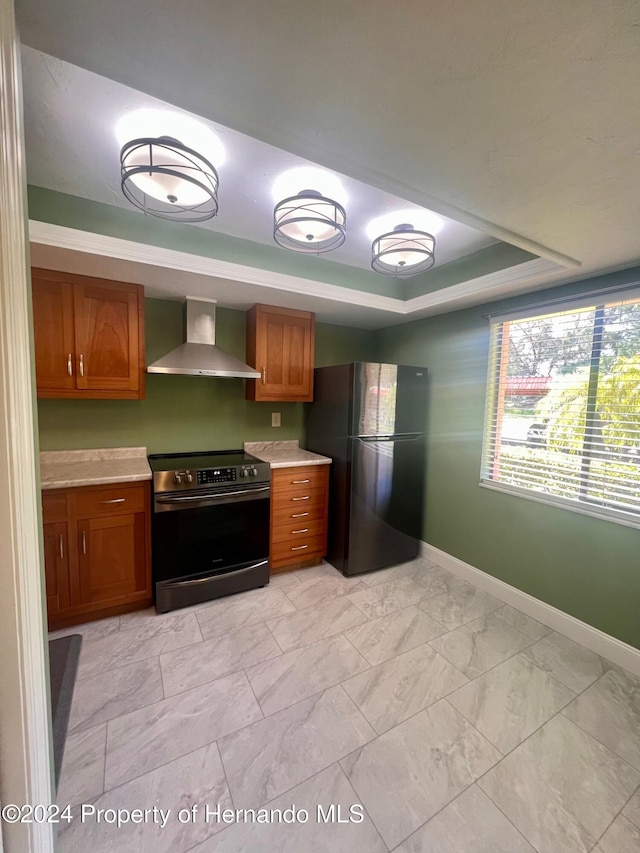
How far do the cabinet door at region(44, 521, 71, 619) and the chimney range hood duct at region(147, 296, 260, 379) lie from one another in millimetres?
1257

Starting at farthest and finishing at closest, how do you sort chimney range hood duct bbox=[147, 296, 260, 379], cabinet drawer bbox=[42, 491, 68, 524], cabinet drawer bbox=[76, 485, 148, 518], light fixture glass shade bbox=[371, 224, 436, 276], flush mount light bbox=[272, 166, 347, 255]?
chimney range hood duct bbox=[147, 296, 260, 379] < cabinet drawer bbox=[76, 485, 148, 518] < cabinet drawer bbox=[42, 491, 68, 524] < light fixture glass shade bbox=[371, 224, 436, 276] < flush mount light bbox=[272, 166, 347, 255]

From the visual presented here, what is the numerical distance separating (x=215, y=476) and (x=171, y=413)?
79 centimetres

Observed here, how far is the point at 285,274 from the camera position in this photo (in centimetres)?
240

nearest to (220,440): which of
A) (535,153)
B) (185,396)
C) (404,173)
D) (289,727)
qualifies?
(185,396)

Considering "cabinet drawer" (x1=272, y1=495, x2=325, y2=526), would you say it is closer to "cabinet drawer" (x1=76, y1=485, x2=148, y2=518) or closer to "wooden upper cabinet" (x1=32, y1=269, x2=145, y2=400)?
"cabinet drawer" (x1=76, y1=485, x2=148, y2=518)

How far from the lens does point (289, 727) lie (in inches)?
60.1

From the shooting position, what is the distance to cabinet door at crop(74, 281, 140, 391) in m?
2.18

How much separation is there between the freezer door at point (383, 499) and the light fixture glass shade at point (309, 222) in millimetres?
1456

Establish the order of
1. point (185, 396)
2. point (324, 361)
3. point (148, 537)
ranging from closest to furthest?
point (148, 537) < point (185, 396) < point (324, 361)

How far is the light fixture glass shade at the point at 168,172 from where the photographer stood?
51.5 inches

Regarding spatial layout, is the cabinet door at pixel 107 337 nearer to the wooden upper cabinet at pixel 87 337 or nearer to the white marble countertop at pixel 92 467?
the wooden upper cabinet at pixel 87 337

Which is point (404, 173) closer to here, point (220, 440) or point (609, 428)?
point (609, 428)

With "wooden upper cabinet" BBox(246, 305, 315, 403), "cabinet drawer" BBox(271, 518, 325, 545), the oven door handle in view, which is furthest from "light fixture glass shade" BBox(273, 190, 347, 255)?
"cabinet drawer" BBox(271, 518, 325, 545)

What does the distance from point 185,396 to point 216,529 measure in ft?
3.74
